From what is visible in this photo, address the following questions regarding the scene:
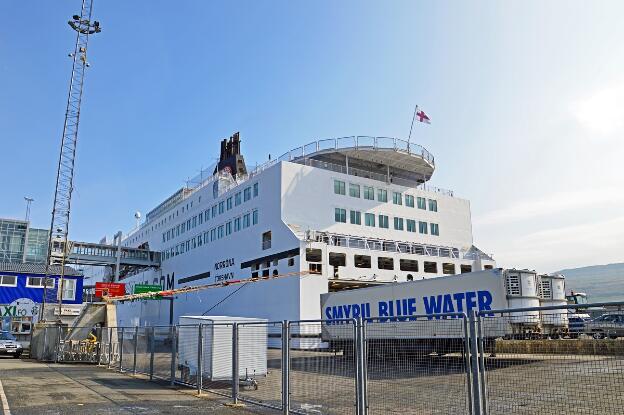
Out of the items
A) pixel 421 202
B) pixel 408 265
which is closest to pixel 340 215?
pixel 408 265

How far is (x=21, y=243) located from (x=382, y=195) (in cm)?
7470

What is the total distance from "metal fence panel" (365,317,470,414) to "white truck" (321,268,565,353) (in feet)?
0.07

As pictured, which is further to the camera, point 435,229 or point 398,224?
point 435,229

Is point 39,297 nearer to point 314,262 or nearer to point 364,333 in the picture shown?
point 314,262

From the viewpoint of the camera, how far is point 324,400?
9.50 meters

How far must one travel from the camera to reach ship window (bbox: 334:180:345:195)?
130 feet

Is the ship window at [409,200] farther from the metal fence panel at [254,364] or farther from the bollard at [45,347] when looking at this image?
the metal fence panel at [254,364]

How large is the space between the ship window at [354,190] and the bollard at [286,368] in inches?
1201

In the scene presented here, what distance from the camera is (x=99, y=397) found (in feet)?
39.3

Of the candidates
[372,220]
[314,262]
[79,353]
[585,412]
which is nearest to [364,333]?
[585,412]

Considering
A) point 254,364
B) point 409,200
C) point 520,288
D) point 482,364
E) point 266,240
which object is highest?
point 409,200

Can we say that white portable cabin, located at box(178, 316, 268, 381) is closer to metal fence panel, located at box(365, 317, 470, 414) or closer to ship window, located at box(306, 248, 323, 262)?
metal fence panel, located at box(365, 317, 470, 414)

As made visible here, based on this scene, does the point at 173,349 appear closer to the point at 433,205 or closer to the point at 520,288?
the point at 520,288

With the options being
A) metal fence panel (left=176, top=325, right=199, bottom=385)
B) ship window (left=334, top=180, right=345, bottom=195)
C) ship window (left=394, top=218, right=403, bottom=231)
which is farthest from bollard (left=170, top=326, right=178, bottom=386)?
ship window (left=394, top=218, right=403, bottom=231)
